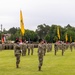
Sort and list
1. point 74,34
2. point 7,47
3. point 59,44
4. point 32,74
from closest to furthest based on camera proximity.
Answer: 1. point 32,74
2. point 59,44
3. point 7,47
4. point 74,34

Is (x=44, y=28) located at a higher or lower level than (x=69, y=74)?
higher

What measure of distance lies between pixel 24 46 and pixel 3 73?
17.3 m

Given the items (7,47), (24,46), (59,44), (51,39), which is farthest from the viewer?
(51,39)

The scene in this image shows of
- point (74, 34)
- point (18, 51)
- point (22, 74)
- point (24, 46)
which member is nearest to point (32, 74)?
point (22, 74)

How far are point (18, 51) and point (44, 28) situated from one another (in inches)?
6718

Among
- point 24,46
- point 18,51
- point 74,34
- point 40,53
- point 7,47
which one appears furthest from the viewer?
point 74,34

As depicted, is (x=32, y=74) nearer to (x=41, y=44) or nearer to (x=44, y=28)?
(x=41, y=44)

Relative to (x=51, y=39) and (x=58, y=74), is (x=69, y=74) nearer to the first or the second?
(x=58, y=74)

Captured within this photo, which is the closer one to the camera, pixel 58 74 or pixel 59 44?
pixel 58 74

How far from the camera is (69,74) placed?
58.4 ft

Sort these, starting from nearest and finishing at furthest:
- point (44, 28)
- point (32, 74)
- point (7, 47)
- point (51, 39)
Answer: point (32, 74), point (7, 47), point (51, 39), point (44, 28)

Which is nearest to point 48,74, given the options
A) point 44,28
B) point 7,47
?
point 7,47

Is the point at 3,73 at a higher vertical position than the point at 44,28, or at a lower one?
lower

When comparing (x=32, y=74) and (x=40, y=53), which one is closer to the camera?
(x=32, y=74)
